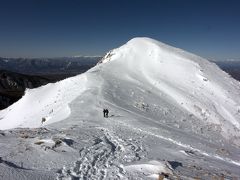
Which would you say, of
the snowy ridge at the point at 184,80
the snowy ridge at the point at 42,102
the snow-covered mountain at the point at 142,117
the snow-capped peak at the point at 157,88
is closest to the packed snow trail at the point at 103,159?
the snow-covered mountain at the point at 142,117

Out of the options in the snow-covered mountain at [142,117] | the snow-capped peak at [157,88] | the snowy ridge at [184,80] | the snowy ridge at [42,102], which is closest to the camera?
the snow-covered mountain at [142,117]

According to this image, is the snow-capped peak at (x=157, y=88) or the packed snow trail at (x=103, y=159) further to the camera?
the snow-capped peak at (x=157, y=88)

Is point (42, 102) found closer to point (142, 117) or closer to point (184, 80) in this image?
point (142, 117)

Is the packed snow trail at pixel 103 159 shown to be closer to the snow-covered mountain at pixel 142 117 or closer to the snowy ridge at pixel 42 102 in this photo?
the snow-covered mountain at pixel 142 117

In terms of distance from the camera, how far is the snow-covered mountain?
15.2 m

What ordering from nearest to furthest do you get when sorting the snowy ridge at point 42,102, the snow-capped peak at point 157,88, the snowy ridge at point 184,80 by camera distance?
the snowy ridge at point 42,102 < the snow-capped peak at point 157,88 < the snowy ridge at point 184,80

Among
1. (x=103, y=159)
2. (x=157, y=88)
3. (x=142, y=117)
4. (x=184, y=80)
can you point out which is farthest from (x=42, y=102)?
(x=103, y=159)

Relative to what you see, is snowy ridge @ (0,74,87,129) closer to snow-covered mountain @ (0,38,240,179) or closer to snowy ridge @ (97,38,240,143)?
snow-covered mountain @ (0,38,240,179)

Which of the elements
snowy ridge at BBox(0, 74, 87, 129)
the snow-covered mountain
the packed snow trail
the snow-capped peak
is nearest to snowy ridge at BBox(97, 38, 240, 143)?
the snow-capped peak

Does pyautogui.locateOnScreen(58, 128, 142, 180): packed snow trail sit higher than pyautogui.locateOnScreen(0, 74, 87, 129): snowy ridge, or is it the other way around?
pyautogui.locateOnScreen(58, 128, 142, 180): packed snow trail

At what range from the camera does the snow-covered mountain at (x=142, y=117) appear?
1522 cm

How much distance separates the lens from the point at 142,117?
104ft

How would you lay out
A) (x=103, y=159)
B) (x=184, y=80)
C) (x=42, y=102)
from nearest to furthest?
(x=103, y=159) → (x=42, y=102) → (x=184, y=80)

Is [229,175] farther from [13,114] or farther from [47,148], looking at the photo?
[13,114]
